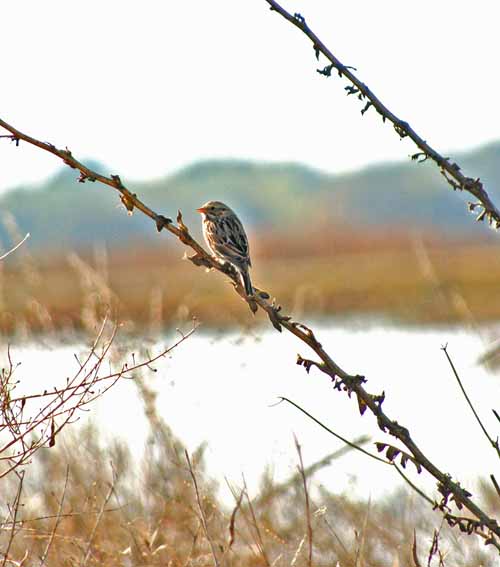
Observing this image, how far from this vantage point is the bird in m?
6.00

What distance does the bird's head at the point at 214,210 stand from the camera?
6.99 m

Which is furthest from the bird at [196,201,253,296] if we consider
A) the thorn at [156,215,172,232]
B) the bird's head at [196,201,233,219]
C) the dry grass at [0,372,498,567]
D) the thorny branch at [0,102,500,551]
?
the thorny branch at [0,102,500,551]

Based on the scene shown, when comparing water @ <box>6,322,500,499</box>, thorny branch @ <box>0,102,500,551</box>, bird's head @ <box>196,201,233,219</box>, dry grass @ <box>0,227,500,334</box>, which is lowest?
thorny branch @ <box>0,102,500,551</box>

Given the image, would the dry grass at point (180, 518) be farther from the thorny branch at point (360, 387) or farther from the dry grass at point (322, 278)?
the dry grass at point (322, 278)

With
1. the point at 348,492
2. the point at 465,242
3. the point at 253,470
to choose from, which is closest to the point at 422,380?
the point at 253,470

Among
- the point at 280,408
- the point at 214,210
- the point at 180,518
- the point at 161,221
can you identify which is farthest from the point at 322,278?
the point at 161,221

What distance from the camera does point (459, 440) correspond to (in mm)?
9219

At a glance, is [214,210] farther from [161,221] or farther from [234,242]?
[161,221]

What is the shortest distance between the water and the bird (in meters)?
0.69

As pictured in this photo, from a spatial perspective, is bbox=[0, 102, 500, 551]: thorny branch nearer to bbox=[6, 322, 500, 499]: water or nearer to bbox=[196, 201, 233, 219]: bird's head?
bbox=[6, 322, 500, 499]: water

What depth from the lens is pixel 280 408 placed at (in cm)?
942

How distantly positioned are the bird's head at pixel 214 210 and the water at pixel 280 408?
893 mm

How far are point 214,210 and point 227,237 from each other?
964 mm

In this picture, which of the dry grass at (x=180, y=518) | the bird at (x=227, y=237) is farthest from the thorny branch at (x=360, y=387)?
the bird at (x=227, y=237)
